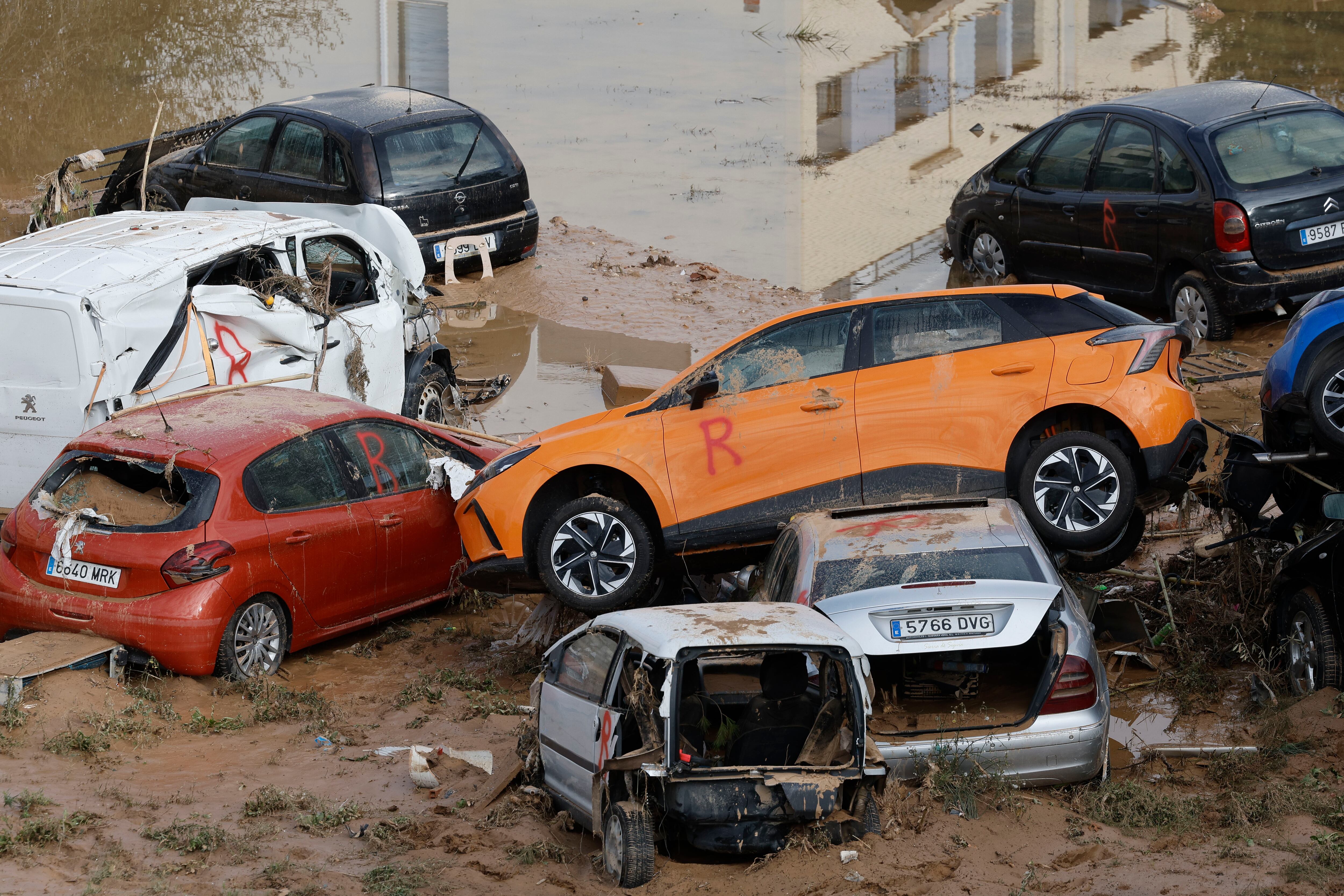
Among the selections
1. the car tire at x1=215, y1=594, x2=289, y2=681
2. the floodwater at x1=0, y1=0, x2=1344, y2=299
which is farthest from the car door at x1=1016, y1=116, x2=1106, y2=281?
the car tire at x1=215, y1=594, x2=289, y2=681

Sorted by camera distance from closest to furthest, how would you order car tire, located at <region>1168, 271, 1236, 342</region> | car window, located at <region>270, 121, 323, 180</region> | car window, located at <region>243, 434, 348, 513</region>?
car window, located at <region>243, 434, 348, 513</region> → car tire, located at <region>1168, 271, 1236, 342</region> → car window, located at <region>270, 121, 323, 180</region>

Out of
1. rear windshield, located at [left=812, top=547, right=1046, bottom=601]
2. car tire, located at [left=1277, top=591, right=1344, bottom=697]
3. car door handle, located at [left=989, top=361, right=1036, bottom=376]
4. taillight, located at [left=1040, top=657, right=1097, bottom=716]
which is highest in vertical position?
car door handle, located at [left=989, top=361, right=1036, bottom=376]

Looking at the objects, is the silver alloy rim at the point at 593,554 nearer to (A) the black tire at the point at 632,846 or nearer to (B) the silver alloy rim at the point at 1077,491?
(B) the silver alloy rim at the point at 1077,491

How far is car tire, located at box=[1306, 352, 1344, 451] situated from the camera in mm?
8188

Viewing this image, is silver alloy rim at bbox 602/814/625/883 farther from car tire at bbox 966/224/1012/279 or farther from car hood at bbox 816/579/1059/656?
car tire at bbox 966/224/1012/279

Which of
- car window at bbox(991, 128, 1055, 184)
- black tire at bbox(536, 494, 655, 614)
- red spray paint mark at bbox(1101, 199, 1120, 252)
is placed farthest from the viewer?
car window at bbox(991, 128, 1055, 184)

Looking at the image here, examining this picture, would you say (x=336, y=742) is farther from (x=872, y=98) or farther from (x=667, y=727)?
(x=872, y=98)

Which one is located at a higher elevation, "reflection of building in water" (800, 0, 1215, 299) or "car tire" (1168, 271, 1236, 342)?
"reflection of building in water" (800, 0, 1215, 299)

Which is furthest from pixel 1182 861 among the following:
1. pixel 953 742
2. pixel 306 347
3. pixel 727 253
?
pixel 727 253

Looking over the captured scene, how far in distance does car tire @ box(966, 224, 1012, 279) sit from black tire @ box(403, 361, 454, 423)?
18.4 ft

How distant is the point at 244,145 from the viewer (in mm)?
15656

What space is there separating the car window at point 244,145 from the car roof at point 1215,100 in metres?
8.57

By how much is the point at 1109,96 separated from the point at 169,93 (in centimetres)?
1558

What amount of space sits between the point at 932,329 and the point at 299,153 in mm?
8924
